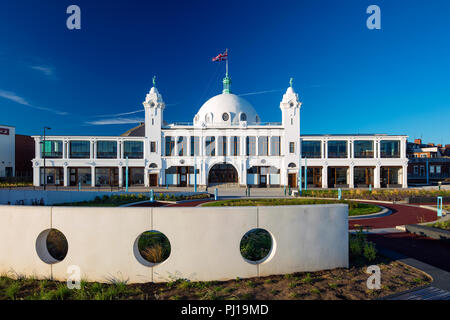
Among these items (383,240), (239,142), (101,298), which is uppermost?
(239,142)

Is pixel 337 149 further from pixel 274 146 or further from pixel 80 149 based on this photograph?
pixel 80 149

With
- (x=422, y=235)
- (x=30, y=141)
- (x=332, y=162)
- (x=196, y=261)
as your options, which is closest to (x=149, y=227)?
(x=196, y=261)

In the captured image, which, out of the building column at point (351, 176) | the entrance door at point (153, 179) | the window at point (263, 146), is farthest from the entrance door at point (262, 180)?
the entrance door at point (153, 179)

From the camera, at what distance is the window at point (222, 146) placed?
40969mm

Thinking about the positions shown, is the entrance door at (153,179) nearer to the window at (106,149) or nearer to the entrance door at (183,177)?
the entrance door at (183,177)

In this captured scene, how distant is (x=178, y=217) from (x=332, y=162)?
40.7 m

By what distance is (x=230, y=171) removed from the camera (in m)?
42.2

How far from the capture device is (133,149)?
138 ft

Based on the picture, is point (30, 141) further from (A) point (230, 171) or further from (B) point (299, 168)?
(B) point (299, 168)

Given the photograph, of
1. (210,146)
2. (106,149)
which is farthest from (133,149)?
(210,146)

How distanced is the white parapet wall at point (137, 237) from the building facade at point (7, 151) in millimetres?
60288

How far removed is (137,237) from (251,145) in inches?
1436

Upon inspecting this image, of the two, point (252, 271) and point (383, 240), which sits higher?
point (252, 271)

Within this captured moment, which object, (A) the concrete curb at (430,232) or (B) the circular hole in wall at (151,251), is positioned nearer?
(B) the circular hole in wall at (151,251)
